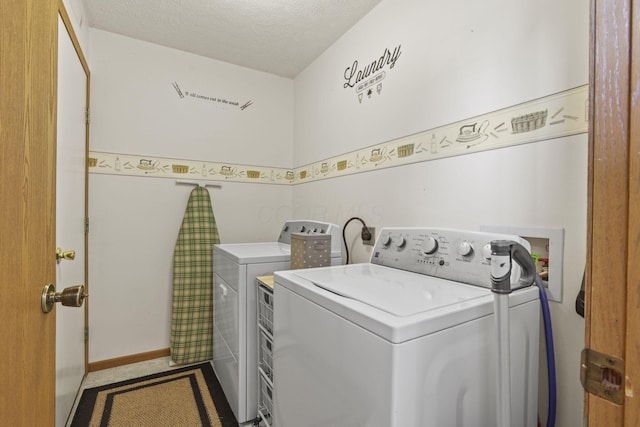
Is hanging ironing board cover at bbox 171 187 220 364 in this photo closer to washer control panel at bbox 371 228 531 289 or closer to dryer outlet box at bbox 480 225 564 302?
washer control panel at bbox 371 228 531 289

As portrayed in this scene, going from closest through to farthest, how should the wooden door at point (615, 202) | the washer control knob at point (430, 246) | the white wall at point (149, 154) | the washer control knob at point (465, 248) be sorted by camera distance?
the wooden door at point (615, 202)
the washer control knob at point (465, 248)
the washer control knob at point (430, 246)
the white wall at point (149, 154)

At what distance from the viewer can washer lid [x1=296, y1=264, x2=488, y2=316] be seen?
0.77m

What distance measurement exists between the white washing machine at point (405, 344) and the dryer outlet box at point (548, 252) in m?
0.10

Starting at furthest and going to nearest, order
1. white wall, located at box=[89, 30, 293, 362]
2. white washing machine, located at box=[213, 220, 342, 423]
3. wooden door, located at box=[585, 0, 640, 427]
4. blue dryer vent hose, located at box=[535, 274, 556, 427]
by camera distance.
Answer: white wall, located at box=[89, 30, 293, 362], white washing machine, located at box=[213, 220, 342, 423], blue dryer vent hose, located at box=[535, 274, 556, 427], wooden door, located at box=[585, 0, 640, 427]

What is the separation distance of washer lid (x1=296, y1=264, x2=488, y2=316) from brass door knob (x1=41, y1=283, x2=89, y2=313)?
2.10 ft

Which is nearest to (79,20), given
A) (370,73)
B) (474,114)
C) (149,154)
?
(149,154)

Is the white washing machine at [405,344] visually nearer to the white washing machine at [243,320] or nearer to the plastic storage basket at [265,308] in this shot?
the plastic storage basket at [265,308]

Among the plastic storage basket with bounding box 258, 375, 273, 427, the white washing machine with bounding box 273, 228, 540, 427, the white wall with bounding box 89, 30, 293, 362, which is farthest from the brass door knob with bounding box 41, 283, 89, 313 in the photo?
the white wall with bounding box 89, 30, 293, 362

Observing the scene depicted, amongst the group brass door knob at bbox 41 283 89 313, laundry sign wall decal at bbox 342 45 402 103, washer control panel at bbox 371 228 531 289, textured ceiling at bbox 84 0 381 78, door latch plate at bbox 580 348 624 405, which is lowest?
door latch plate at bbox 580 348 624 405

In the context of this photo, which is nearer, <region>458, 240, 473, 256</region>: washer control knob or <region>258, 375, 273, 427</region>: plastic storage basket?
<region>458, 240, 473, 256</region>: washer control knob

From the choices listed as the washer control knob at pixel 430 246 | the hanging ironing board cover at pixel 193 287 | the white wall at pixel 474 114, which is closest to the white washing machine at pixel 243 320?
the hanging ironing board cover at pixel 193 287

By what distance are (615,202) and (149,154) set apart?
8.38 ft

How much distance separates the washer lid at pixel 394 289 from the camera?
2.51 feet

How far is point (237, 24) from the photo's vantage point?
6.56ft
